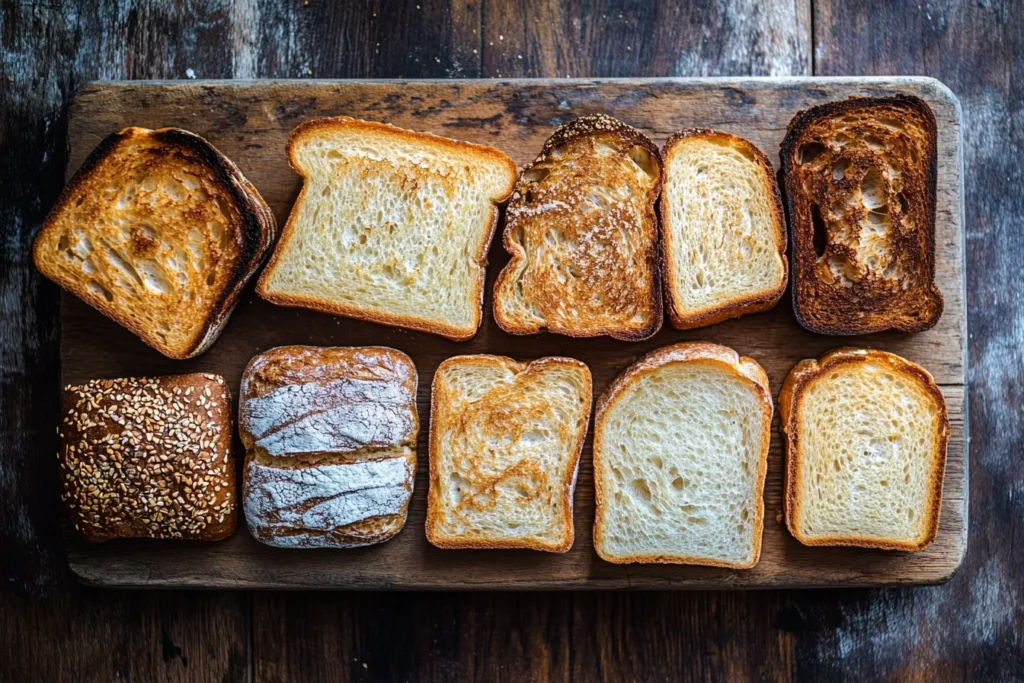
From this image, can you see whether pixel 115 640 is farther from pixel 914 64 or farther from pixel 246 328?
pixel 914 64

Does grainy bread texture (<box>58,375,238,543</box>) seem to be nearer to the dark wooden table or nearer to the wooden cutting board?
the wooden cutting board

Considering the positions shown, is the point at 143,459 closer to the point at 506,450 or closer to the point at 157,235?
the point at 157,235

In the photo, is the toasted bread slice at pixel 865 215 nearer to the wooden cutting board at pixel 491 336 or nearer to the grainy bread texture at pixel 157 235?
the wooden cutting board at pixel 491 336

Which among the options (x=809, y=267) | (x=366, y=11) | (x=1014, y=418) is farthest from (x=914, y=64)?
(x=366, y=11)

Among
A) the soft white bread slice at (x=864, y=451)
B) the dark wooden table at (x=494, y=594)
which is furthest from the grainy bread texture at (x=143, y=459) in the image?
the soft white bread slice at (x=864, y=451)

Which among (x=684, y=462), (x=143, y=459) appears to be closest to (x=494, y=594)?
(x=684, y=462)

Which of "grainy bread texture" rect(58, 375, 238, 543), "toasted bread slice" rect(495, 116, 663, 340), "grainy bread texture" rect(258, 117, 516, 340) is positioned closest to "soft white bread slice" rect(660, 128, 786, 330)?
"toasted bread slice" rect(495, 116, 663, 340)

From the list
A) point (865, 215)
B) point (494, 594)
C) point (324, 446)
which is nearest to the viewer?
point (324, 446)
